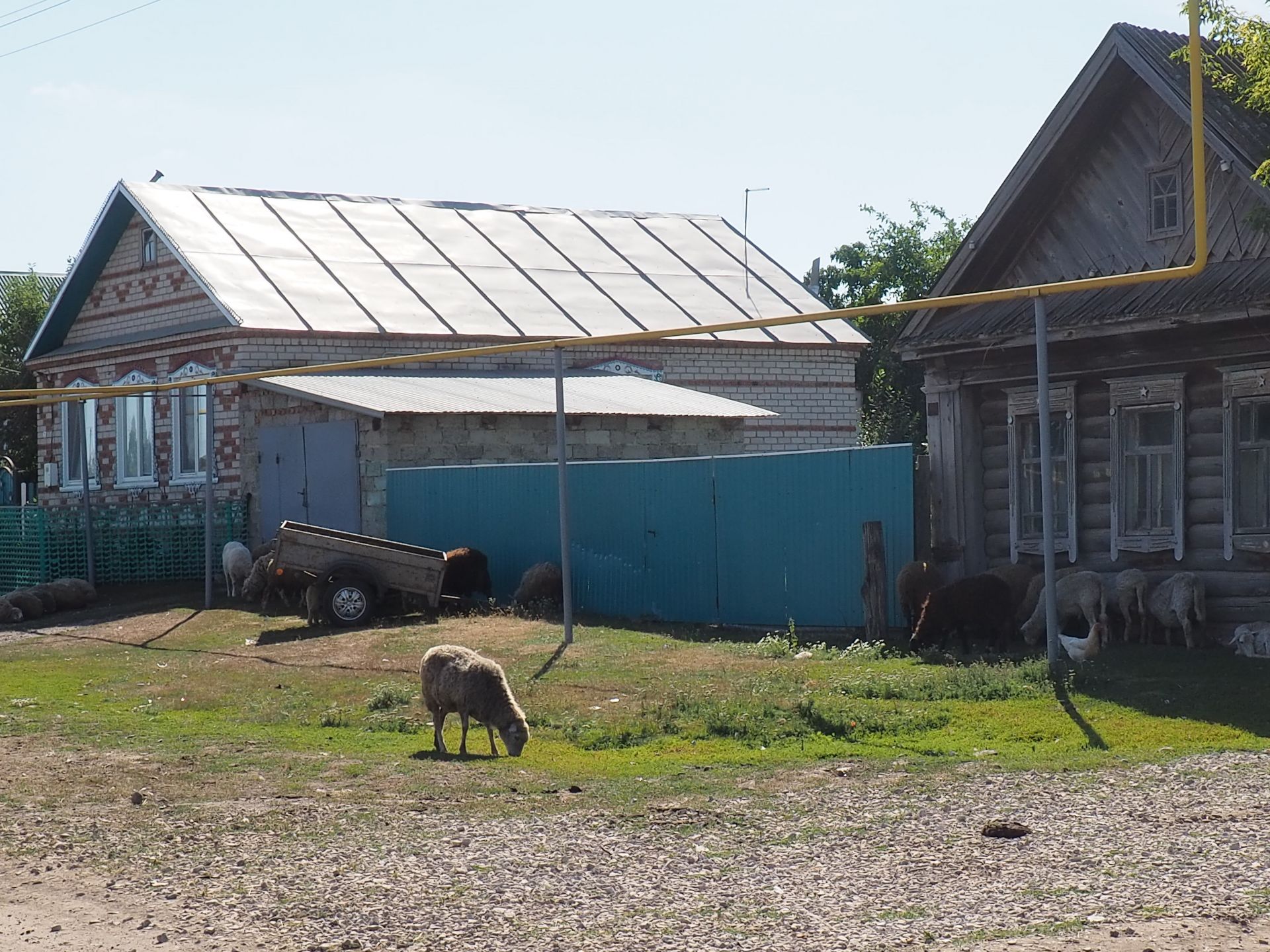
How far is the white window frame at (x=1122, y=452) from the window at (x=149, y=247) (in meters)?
19.6

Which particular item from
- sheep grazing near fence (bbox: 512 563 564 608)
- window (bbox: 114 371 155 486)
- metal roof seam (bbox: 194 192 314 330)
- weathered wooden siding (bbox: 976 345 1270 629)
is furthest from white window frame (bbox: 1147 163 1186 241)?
window (bbox: 114 371 155 486)

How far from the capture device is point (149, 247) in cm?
2995

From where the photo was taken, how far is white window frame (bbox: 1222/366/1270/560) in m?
15.1

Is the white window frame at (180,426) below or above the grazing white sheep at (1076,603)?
above

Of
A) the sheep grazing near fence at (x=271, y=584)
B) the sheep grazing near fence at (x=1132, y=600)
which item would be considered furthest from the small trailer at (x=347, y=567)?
the sheep grazing near fence at (x=1132, y=600)

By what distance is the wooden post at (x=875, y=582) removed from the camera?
17062mm

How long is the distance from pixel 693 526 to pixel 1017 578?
450 cm

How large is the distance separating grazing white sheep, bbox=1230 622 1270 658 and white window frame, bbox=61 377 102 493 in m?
22.8

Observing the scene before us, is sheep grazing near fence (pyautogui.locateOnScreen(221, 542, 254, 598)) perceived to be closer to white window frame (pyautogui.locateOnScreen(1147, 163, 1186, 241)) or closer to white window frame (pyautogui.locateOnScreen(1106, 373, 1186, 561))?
white window frame (pyautogui.locateOnScreen(1106, 373, 1186, 561))

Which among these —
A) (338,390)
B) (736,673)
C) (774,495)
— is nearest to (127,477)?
(338,390)

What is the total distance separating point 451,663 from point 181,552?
1681 centimetres

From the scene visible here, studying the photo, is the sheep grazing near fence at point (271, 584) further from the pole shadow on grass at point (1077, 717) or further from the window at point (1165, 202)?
the window at point (1165, 202)

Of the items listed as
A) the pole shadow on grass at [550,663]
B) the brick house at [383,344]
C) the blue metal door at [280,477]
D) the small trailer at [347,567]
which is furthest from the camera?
the blue metal door at [280,477]

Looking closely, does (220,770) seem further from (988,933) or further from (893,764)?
(988,933)
